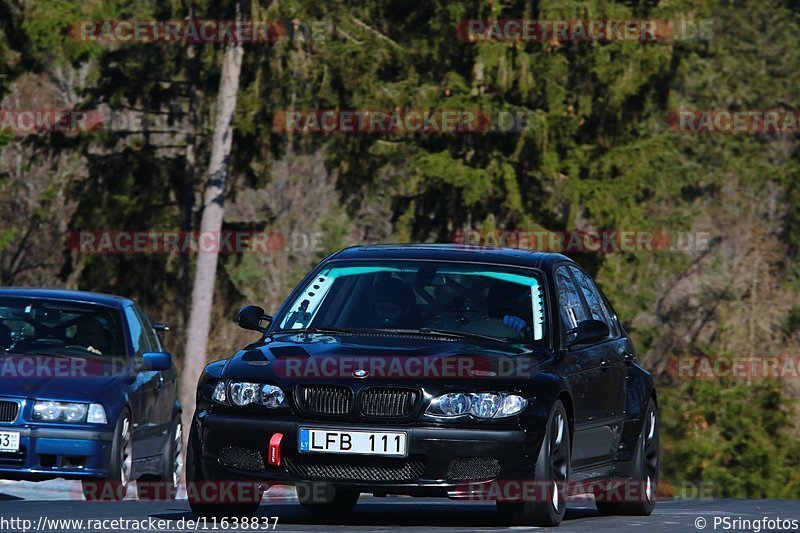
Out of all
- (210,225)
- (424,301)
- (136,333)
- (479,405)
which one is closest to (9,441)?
(136,333)

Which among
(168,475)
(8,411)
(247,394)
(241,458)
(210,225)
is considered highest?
(247,394)

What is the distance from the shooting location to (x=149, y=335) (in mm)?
15781

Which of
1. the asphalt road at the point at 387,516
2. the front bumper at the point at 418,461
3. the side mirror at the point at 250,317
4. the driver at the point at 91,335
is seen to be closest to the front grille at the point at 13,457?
the asphalt road at the point at 387,516

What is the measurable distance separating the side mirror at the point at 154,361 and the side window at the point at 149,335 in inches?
34.6

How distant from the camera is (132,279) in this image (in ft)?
135

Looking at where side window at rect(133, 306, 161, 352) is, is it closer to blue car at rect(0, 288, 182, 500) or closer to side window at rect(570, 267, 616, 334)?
blue car at rect(0, 288, 182, 500)

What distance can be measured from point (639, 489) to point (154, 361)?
4.34m

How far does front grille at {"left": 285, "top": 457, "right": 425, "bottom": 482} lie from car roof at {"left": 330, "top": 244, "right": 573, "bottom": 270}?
1.91m

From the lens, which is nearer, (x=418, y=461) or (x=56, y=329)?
(x=418, y=461)

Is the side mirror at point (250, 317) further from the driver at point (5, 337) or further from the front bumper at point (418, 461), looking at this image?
the driver at point (5, 337)

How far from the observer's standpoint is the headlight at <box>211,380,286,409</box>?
9.51 metres

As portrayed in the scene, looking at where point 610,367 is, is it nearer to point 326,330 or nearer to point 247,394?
point 326,330

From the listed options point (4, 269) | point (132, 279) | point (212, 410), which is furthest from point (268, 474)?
point (4, 269)

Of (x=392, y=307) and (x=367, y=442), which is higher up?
(x=392, y=307)
